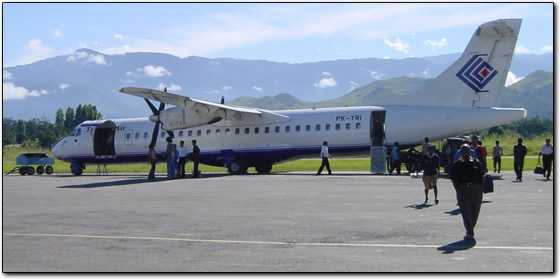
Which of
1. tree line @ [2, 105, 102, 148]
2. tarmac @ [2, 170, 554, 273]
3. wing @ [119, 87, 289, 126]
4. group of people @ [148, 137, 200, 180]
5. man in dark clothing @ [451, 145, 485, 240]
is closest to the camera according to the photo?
tarmac @ [2, 170, 554, 273]

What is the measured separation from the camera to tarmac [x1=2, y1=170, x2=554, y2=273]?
909cm

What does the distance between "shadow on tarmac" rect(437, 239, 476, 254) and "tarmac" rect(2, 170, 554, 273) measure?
0.03m

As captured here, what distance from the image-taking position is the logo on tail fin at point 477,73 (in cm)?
2656

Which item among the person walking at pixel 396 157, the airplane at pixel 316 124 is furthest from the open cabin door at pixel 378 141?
the person walking at pixel 396 157

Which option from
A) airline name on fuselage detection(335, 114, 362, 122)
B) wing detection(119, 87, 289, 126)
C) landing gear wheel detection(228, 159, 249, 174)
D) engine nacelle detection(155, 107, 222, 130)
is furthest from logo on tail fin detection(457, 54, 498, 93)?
engine nacelle detection(155, 107, 222, 130)

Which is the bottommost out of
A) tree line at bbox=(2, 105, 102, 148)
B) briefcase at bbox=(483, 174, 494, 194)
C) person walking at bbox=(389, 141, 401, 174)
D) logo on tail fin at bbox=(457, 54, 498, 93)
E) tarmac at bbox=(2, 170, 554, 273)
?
tarmac at bbox=(2, 170, 554, 273)

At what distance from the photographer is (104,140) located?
34062 millimetres

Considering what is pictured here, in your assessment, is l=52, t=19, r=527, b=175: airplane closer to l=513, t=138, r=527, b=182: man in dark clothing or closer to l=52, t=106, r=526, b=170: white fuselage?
l=52, t=106, r=526, b=170: white fuselage

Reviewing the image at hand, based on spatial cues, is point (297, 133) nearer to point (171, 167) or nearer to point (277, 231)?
point (171, 167)

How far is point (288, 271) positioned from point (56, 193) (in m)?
14.2

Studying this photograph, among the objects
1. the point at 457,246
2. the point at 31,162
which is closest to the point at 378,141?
the point at 457,246

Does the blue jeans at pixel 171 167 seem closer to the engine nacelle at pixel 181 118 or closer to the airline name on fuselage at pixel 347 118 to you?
the engine nacelle at pixel 181 118

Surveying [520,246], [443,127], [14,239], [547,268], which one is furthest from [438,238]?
[443,127]

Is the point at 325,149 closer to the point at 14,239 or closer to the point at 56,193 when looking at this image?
the point at 56,193
